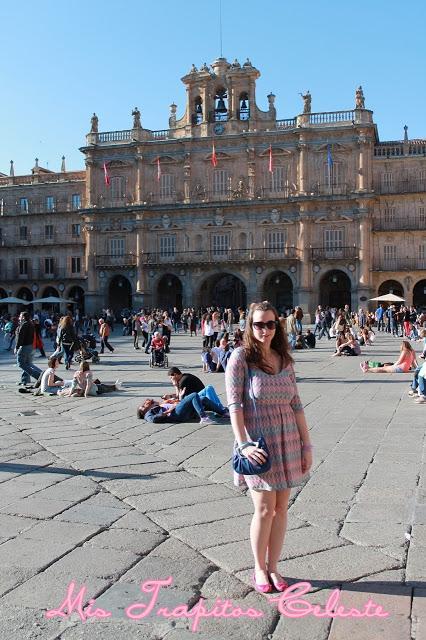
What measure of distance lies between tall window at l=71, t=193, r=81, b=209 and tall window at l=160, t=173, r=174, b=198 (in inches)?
307

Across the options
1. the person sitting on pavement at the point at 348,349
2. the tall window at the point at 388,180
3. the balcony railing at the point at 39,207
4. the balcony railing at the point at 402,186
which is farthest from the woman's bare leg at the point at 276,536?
the balcony railing at the point at 39,207

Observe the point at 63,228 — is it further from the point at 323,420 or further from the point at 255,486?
the point at 255,486

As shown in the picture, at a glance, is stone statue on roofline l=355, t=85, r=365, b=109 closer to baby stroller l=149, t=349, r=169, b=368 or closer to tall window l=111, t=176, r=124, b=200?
tall window l=111, t=176, r=124, b=200

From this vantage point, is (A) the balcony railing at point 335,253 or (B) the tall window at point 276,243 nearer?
(A) the balcony railing at point 335,253

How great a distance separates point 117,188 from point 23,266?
10.5 metres

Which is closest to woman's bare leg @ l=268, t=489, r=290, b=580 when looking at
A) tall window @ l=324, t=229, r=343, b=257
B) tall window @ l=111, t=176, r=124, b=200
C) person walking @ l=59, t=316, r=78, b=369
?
person walking @ l=59, t=316, r=78, b=369

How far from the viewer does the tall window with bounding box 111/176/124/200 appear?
1992 inches

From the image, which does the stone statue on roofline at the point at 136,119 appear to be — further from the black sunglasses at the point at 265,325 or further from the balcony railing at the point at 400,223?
the black sunglasses at the point at 265,325

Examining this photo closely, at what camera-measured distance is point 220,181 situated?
1907 inches

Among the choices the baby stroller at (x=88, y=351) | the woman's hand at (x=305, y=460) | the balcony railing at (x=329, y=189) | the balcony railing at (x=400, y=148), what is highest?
the balcony railing at (x=400, y=148)

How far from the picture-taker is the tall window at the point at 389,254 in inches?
1826

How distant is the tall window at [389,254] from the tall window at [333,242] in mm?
2918

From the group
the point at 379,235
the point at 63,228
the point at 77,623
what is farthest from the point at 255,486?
the point at 63,228

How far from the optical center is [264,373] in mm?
4465
